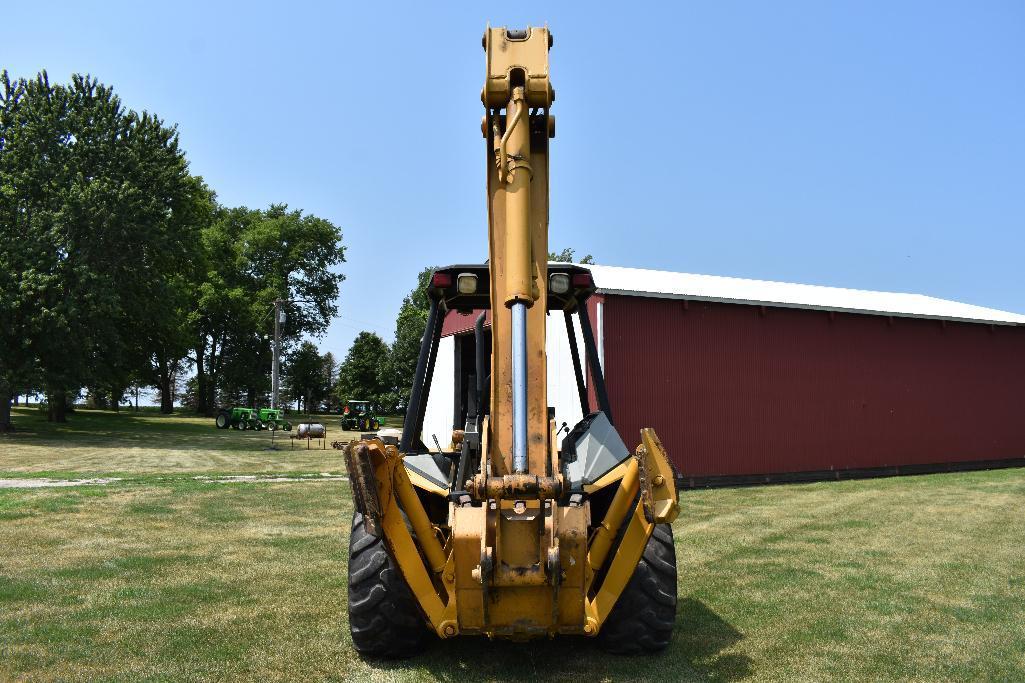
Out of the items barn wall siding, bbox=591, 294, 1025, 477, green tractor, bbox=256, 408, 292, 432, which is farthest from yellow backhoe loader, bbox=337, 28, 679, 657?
green tractor, bbox=256, 408, 292, 432

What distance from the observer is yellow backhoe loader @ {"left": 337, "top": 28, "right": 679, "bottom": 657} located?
14.6 feet

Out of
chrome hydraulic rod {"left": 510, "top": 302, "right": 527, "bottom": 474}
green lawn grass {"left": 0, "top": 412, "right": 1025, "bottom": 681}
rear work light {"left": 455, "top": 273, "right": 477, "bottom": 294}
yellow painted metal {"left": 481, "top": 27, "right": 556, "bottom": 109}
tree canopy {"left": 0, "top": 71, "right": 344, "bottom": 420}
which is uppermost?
tree canopy {"left": 0, "top": 71, "right": 344, "bottom": 420}

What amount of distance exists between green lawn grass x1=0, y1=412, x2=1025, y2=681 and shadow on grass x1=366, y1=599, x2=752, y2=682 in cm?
2

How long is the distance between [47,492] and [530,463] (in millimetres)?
13337

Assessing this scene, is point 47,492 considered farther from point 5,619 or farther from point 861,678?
point 861,678

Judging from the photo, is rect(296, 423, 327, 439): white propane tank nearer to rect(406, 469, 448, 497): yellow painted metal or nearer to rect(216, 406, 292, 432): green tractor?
rect(216, 406, 292, 432): green tractor

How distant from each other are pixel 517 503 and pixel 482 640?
1.92 metres

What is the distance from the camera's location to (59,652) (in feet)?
18.5

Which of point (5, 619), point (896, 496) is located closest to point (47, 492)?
point (5, 619)

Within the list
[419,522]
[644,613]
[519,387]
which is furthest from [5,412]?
[519,387]

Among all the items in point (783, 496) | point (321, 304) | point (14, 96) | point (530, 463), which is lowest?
point (783, 496)

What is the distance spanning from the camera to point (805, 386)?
1988cm

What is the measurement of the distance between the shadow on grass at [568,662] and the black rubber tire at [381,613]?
0.37 ft

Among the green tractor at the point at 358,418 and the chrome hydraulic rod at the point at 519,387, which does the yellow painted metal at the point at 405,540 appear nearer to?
the chrome hydraulic rod at the point at 519,387
